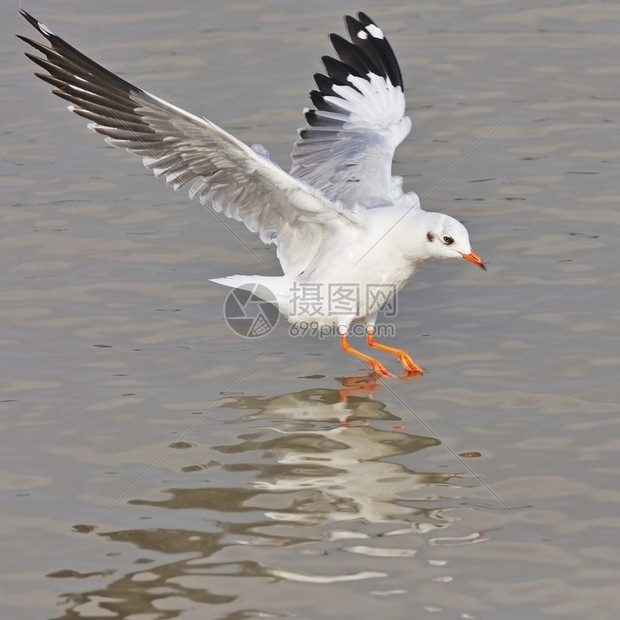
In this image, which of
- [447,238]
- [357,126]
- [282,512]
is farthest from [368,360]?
[357,126]

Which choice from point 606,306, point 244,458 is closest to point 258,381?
point 244,458

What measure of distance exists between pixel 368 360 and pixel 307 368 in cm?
37

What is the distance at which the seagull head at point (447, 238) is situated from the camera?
23.2ft

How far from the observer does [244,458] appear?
6.20 meters

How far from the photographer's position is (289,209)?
24.6 ft

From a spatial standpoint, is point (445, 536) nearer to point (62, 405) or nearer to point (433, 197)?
point (62, 405)

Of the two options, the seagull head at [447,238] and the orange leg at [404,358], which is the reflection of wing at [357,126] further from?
the orange leg at [404,358]

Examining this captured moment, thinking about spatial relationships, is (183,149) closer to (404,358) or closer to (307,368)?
(307,368)

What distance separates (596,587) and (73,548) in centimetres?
219

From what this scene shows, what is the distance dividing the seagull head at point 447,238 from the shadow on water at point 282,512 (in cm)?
99

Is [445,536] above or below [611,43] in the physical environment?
below

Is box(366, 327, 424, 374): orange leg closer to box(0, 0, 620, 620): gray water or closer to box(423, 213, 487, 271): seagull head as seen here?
box(0, 0, 620, 620): gray water

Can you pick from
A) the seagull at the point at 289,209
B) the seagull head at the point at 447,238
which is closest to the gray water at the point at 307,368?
the seagull at the point at 289,209

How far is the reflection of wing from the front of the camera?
836 cm
